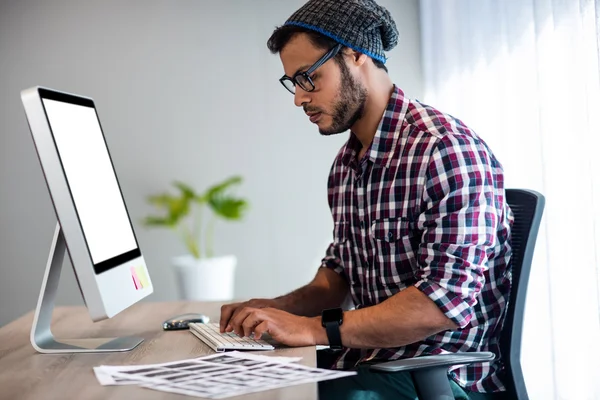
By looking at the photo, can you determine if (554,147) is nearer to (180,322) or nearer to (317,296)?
(317,296)

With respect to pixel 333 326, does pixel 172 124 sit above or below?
above

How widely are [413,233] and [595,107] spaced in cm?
147

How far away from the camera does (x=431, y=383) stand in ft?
4.58

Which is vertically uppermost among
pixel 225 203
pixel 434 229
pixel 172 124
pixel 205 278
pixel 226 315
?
pixel 172 124

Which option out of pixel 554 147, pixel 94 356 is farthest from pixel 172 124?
pixel 94 356

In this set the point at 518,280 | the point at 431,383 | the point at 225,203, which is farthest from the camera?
the point at 225,203

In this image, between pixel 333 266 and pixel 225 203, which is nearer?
pixel 333 266

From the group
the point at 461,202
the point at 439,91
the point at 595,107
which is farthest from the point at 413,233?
the point at 439,91

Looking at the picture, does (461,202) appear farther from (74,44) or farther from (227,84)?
(74,44)

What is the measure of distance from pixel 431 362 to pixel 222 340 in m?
0.45

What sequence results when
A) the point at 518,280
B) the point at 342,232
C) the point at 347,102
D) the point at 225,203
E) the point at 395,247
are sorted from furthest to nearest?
the point at 225,203
the point at 342,232
the point at 347,102
the point at 395,247
the point at 518,280

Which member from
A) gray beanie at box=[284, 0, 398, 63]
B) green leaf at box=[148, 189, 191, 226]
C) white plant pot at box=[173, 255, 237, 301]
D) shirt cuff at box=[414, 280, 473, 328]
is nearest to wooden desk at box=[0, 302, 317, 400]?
shirt cuff at box=[414, 280, 473, 328]

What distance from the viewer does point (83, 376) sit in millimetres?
1366

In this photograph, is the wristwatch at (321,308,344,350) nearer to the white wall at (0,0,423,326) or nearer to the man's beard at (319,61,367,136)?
the man's beard at (319,61,367,136)
